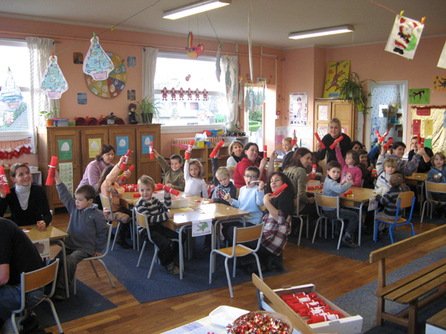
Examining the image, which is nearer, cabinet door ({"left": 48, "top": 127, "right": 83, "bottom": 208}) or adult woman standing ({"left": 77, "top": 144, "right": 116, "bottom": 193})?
adult woman standing ({"left": 77, "top": 144, "right": 116, "bottom": 193})

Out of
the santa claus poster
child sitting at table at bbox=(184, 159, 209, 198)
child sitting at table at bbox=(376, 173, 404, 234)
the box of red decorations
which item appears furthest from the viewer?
child sitting at table at bbox=(184, 159, 209, 198)

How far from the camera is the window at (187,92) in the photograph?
328 inches

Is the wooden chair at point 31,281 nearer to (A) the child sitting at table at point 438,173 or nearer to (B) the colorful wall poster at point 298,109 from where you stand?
(A) the child sitting at table at point 438,173

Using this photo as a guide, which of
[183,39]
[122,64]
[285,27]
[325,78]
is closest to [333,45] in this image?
[325,78]

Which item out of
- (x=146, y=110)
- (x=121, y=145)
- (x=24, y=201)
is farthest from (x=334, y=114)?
(x=24, y=201)

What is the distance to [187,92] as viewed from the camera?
8.70 meters

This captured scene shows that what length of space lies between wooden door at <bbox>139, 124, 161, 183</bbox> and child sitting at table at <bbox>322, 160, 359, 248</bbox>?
3.63 m

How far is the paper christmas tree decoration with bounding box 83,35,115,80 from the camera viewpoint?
5289mm

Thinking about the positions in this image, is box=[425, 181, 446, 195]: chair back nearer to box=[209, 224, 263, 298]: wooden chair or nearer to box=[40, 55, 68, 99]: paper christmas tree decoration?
box=[209, 224, 263, 298]: wooden chair

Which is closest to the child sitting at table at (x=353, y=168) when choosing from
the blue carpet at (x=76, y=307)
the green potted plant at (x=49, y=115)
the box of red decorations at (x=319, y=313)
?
the box of red decorations at (x=319, y=313)

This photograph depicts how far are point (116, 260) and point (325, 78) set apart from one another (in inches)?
287

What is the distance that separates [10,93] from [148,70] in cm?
251

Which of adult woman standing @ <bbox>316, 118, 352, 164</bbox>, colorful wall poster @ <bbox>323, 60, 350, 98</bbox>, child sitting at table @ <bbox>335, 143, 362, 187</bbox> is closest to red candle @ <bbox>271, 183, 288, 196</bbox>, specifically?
child sitting at table @ <bbox>335, 143, 362, 187</bbox>

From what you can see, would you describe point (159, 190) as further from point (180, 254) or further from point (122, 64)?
point (122, 64)
